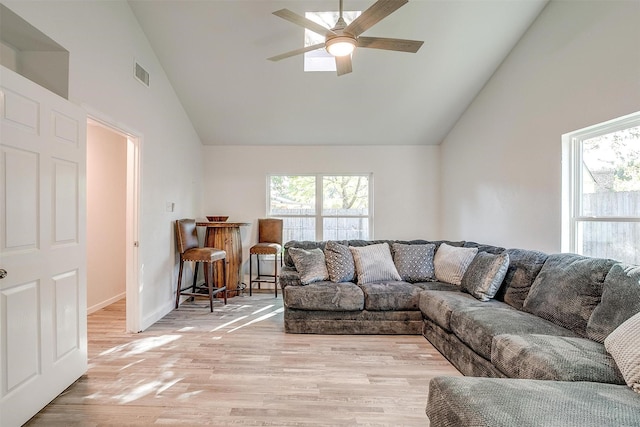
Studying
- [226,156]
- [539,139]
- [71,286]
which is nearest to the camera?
[71,286]

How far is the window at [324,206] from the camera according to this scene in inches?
197

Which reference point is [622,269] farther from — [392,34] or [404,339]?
[392,34]

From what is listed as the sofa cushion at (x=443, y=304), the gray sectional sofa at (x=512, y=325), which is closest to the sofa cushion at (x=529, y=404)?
the gray sectional sofa at (x=512, y=325)

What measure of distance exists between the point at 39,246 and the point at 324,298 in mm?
2189

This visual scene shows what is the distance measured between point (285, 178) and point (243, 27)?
2.37 metres

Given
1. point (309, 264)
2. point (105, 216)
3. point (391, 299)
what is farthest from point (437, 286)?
point (105, 216)

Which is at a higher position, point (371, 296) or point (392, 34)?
point (392, 34)

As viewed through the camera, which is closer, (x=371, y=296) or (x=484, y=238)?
(x=371, y=296)

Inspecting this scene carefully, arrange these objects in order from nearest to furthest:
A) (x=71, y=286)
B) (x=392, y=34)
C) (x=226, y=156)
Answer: (x=71, y=286) < (x=392, y=34) < (x=226, y=156)

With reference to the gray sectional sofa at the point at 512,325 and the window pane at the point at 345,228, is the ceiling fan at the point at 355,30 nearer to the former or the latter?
the gray sectional sofa at the point at 512,325

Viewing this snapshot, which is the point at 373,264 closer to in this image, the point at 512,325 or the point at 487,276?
the point at 487,276

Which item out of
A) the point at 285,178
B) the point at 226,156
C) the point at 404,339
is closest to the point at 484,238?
the point at 404,339

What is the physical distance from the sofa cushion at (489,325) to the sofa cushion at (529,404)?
59 centimetres

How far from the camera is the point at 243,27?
308cm
